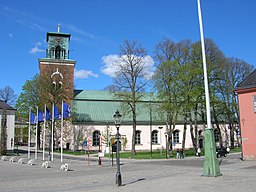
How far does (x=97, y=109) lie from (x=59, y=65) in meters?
12.4

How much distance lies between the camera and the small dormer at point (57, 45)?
193 ft

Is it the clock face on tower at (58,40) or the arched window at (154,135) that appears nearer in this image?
the clock face on tower at (58,40)

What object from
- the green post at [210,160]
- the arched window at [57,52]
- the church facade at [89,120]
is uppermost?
the arched window at [57,52]

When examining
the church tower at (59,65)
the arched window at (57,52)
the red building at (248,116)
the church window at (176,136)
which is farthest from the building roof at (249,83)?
the arched window at (57,52)

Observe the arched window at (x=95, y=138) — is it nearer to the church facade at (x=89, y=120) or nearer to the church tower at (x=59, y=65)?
the church facade at (x=89, y=120)

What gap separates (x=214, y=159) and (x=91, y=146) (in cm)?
4433

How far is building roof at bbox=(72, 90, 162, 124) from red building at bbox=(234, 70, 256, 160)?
27114 mm

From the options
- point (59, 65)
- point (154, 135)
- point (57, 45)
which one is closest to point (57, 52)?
point (57, 45)

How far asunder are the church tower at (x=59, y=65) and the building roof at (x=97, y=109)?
17.0ft

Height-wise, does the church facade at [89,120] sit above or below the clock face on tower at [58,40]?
below

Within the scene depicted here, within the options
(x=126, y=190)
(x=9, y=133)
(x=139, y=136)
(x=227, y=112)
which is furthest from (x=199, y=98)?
(x=9, y=133)

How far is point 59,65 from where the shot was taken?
5566 centimetres

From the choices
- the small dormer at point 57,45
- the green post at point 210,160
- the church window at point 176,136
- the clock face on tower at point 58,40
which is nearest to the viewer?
the green post at point 210,160

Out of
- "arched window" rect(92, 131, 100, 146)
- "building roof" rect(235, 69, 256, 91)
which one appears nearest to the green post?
"building roof" rect(235, 69, 256, 91)
